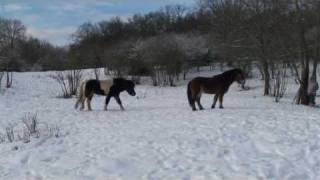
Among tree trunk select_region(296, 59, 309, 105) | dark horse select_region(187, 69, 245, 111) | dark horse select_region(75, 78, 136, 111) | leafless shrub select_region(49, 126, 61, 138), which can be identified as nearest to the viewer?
leafless shrub select_region(49, 126, 61, 138)

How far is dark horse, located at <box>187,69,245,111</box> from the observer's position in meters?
17.2

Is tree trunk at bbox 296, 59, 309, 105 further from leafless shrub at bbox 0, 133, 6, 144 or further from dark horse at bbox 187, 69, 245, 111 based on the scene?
leafless shrub at bbox 0, 133, 6, 144

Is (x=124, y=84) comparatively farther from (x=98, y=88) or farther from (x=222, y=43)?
(x=222, y=43)

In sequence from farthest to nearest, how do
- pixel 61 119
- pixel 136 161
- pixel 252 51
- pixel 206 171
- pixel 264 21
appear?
pixel 252 51
pixel 264 21
pixel 61 119
pixel 136 161
pixel 206 171

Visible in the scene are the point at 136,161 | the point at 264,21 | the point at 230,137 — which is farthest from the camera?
the point at 264,21

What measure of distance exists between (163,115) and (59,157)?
20.0 feet

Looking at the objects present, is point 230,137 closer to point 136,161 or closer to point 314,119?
point 136,161

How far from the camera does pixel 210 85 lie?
1739 cm

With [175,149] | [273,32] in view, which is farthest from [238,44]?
[175,149]

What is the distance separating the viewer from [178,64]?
4944 centimetres

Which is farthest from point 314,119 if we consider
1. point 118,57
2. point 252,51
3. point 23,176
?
point 118,57

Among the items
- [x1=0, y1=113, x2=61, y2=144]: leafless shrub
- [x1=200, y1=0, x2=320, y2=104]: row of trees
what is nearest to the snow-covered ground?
[x1=0, y1=113, x2=61, y2=144]: leafless shrub

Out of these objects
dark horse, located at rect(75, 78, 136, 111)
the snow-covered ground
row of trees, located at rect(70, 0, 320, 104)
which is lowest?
the snow-covered ground

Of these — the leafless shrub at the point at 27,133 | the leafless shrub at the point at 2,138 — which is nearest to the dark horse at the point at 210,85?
the leafless shrub at the point at 27,133
